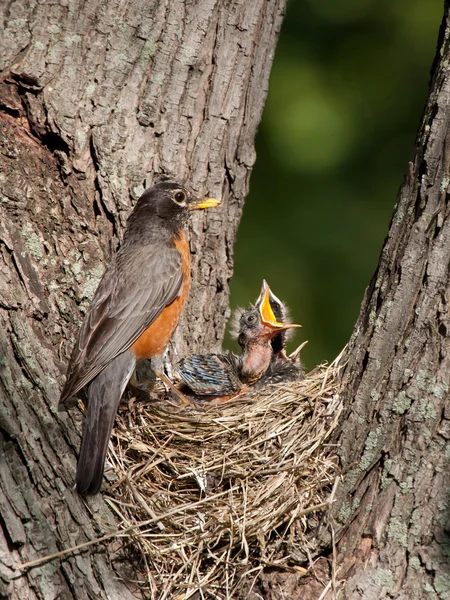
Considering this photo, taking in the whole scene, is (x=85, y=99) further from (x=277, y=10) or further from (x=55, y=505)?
(x=55, y=505)

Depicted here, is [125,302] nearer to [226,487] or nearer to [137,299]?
[137,299]

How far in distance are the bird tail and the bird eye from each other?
980 millimetres

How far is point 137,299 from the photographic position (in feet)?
15.6

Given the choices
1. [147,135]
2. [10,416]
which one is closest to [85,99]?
[147,135]

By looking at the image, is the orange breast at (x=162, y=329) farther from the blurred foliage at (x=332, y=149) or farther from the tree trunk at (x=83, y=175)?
the blurred foliage at (x=332, y=149)

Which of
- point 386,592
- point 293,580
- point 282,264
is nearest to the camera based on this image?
→ point 386,592

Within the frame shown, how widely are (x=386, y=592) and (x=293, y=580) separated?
454 millimetres

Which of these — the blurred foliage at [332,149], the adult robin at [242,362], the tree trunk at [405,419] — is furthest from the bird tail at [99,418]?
the blurred foliage at [332,149]

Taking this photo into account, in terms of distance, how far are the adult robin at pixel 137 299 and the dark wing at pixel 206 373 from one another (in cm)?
22

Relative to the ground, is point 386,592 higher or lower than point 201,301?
lower

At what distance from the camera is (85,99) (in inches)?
168

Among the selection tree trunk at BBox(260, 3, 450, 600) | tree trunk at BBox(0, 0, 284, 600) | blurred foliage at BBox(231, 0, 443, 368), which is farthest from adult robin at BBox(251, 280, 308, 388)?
tree trunk at BBox(260, 3, 450, 600)

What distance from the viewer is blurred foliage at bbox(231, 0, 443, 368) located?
7.43 m

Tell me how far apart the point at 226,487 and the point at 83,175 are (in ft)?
6.13
